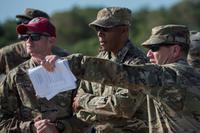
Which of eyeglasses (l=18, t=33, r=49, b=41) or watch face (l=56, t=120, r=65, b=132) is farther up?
eyeglasses (l=18, t=33, r=49, b=41)

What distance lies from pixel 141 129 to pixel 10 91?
1374 mm

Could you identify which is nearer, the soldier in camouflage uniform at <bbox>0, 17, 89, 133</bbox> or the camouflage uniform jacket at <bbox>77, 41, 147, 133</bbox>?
the camouflage uniform jacket at <bbox>77, 41, 147, 133</bbox>

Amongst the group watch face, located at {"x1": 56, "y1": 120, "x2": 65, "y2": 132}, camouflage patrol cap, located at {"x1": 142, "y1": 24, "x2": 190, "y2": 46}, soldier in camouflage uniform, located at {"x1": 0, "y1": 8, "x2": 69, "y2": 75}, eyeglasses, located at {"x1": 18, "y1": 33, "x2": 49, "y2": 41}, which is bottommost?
watch face, located at {"x1": 56, "y1": 120, "x2": 65, "y2": 132}

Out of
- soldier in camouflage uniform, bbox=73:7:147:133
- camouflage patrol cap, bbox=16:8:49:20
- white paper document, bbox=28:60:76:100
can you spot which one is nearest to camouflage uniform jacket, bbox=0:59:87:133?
soldier in camouflage uniform, bbox=73:7:147:133

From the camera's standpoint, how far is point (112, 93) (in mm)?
7445

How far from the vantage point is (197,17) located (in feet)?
234

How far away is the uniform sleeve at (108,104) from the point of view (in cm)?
720

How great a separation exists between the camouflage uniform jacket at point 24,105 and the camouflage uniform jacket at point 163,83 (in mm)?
1553

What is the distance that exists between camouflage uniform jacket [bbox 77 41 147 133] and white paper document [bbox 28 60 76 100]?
61.5 inches

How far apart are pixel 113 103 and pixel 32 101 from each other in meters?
0.90

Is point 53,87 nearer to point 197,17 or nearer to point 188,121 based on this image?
point 188,121

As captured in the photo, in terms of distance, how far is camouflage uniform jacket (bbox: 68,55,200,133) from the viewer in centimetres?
560

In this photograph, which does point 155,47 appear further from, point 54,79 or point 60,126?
point 60,126

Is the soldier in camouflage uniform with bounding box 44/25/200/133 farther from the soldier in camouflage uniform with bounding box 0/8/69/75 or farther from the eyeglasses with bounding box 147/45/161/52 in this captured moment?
the soldier in camouflage uniform with bounding box 0/8/69/75
